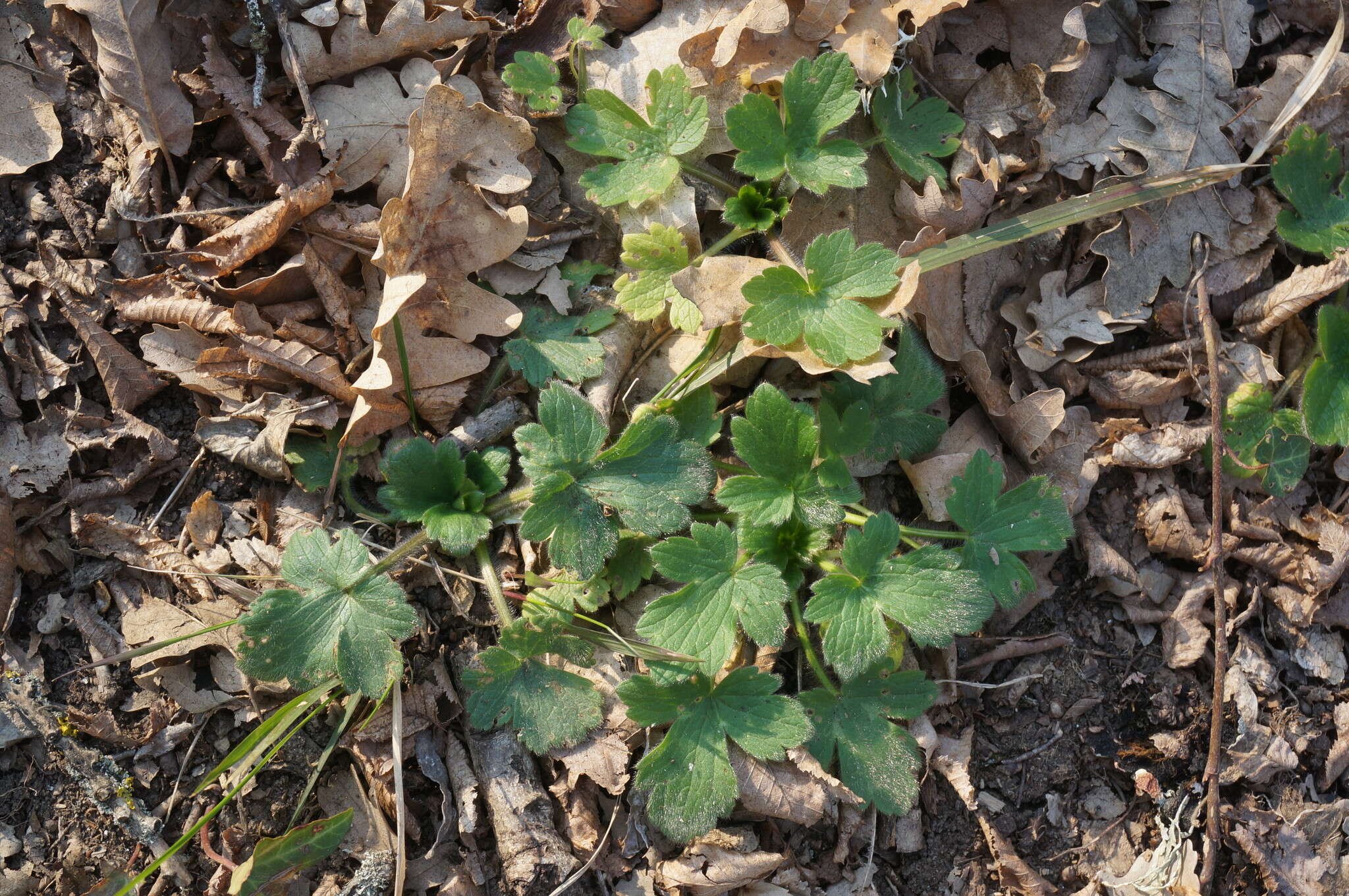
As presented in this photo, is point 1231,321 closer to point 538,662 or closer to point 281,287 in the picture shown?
point 538,662

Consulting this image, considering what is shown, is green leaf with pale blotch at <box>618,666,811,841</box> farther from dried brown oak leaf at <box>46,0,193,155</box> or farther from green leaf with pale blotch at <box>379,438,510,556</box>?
dried brown oak leaf at <box>46,0,193,155</box>

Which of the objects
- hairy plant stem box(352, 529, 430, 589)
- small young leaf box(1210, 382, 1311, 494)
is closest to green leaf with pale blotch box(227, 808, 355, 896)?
hairy plant stem box(352, 529, 430, 589)

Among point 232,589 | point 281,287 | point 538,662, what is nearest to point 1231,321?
point 538,662

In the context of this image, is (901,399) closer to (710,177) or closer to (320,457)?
(710,177)

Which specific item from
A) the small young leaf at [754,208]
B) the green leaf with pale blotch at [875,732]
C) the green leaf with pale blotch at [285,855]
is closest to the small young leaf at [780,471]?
the green leaf with pale blotch at [875,732]

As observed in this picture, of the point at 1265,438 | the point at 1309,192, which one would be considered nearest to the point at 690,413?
the point at 1265,438
